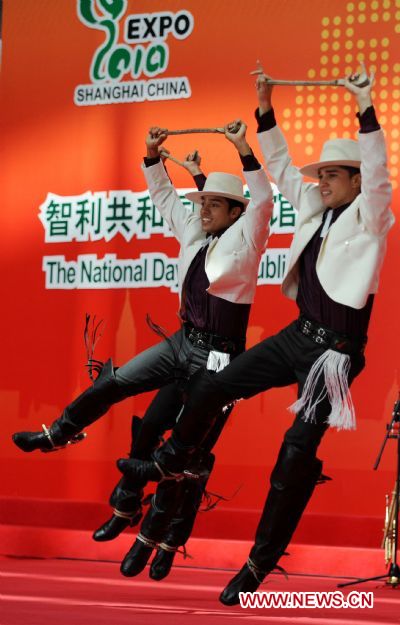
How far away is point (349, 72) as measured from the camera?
742 centimetres

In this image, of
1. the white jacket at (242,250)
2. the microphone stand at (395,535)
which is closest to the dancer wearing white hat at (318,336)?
the white jacket at (242,250)

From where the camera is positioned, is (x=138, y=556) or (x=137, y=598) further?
(x=137, y=598)

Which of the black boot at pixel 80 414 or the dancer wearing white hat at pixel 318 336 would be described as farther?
the black boot at pixel 80 414

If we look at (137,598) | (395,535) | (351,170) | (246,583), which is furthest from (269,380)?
(395,535)

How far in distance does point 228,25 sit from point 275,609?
4.22m

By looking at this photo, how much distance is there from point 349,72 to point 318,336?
346cm

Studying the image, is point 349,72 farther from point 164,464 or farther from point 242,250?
point 164,464

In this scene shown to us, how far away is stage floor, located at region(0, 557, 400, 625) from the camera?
15.5ft

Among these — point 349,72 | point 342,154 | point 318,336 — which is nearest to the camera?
point 318,336

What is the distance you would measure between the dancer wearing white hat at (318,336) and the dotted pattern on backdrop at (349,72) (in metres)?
2.81

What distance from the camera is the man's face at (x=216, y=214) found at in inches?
207

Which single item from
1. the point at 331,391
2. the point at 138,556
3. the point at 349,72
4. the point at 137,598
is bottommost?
the point at 137,598

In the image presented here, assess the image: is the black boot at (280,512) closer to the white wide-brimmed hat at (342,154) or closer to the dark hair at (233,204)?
the white wide-brimmed hat at (342,154)

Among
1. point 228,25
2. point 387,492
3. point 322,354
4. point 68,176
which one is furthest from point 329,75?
point 322,354
